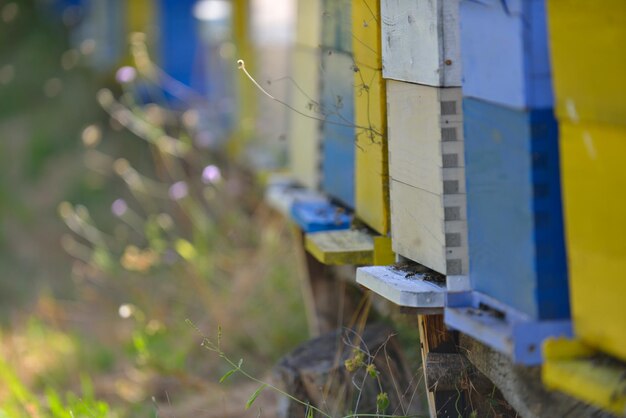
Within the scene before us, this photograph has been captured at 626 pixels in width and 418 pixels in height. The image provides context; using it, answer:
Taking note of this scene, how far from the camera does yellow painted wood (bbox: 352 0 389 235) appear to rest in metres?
3.04

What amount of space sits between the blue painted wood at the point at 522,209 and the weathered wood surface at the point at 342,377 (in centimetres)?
144

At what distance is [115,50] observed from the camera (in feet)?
35.1

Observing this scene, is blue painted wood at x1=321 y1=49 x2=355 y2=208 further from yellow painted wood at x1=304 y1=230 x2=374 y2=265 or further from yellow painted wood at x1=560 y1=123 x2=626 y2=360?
yellow painted wood at x1=560 y1=123 x2=626 y2=360

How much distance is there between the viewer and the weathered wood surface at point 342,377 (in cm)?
372

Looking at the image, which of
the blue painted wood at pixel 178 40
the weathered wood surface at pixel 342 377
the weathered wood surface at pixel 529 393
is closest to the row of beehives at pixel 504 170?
the weathered wood surface at pixel 529 393

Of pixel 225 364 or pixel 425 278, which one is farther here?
pixel 225 364

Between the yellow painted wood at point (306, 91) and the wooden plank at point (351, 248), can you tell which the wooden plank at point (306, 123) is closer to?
the yellow painted wood at point (306, 91)

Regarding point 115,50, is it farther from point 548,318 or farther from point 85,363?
point 548,318

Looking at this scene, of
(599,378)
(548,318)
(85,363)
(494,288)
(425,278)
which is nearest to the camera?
(599,378)

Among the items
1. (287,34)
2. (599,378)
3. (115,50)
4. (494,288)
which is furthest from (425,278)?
(115,50)

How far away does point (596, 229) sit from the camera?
1.95 meters

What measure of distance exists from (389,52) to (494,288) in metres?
0.84

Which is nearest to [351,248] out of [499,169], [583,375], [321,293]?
[499,169]

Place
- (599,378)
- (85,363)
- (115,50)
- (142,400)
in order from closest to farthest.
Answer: (599,378), (142,400), (85,363), (115,50)
